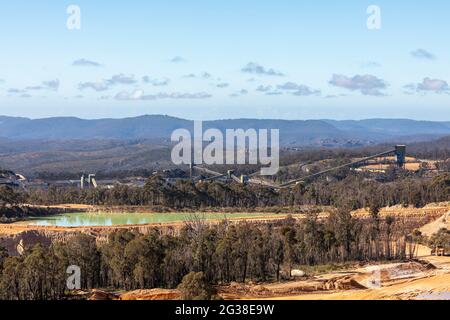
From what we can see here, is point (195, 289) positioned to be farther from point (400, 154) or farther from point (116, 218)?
point (400, 154)

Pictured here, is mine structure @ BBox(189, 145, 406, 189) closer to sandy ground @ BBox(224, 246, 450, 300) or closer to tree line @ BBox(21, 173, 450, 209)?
tree line @ BBox(21, 173, 450, 209)

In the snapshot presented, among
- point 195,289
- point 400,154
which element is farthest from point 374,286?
point 400,154

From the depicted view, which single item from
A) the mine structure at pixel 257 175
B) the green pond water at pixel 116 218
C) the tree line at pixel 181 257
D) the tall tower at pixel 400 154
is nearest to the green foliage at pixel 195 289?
the tree line at pixel 181 257

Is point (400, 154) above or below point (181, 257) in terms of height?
above

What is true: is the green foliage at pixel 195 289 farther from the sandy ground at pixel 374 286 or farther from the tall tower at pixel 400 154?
the tall tower at pixel 400 154

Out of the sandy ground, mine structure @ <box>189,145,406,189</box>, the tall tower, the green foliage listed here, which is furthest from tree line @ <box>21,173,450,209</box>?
the green foliage

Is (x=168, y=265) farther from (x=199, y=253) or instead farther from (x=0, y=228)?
(x=0, y=228)
